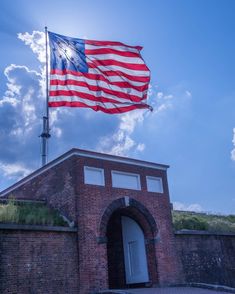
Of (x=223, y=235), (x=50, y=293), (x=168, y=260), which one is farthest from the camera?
(x=223, y=235)

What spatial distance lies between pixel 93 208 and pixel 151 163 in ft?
13.9

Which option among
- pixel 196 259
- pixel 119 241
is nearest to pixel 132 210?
pixel 119 241

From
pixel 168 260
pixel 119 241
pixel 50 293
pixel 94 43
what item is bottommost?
pixel 50 293

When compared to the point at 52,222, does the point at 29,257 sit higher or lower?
lower

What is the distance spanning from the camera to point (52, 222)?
47.8ft

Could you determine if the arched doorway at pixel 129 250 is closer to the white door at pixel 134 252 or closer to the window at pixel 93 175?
the white door at pixel 134 252

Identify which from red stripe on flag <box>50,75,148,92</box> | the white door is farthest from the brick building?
red stripe on flag <box>50,75,148,92</box>

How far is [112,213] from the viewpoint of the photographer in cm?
1673

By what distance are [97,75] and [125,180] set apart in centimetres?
480

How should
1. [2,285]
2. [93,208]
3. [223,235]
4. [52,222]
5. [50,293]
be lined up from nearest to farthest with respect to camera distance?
[2,285] < [50,293] < [52,222] < [93,208] < [223,235]

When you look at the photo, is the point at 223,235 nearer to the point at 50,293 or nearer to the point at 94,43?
the point at 50,293

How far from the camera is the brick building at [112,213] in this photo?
48.5ft

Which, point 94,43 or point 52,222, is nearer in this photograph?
point 52,222

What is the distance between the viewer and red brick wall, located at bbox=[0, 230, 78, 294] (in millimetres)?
12531
